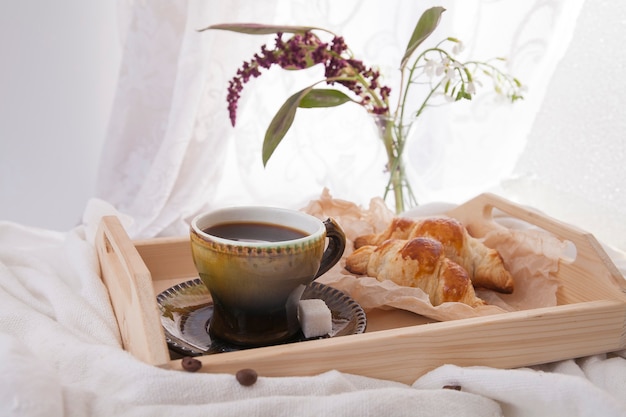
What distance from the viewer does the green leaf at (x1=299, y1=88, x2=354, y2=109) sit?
1.14 metres

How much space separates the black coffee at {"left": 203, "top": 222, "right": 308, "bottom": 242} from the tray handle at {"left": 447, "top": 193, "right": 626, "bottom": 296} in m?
0.37

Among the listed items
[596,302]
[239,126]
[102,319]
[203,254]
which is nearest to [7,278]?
[102,319]

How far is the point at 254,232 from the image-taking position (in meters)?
0.74

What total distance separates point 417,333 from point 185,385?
0.75ft

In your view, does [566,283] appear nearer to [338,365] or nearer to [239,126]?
[338,365]

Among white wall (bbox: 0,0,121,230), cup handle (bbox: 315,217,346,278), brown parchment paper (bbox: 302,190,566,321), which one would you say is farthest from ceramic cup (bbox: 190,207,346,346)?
white wall (bbox: 0,0,121,230)

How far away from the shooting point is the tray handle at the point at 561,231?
0.83 m

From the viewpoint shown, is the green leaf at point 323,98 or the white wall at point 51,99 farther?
the white wall at point 51,99

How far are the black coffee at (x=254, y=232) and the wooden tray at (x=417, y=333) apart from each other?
0.29ft

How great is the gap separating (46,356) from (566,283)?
0.63 m

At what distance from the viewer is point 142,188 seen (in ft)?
5.41

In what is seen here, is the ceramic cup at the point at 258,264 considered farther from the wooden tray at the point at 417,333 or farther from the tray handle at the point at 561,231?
the tray handle at the point at 561,231

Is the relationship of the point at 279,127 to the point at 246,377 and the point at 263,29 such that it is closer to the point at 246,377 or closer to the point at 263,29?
the point at 263,29

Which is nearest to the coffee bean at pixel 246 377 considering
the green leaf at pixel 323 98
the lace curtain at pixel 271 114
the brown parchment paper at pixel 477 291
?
the brown parchment paper at pixel 477 291
